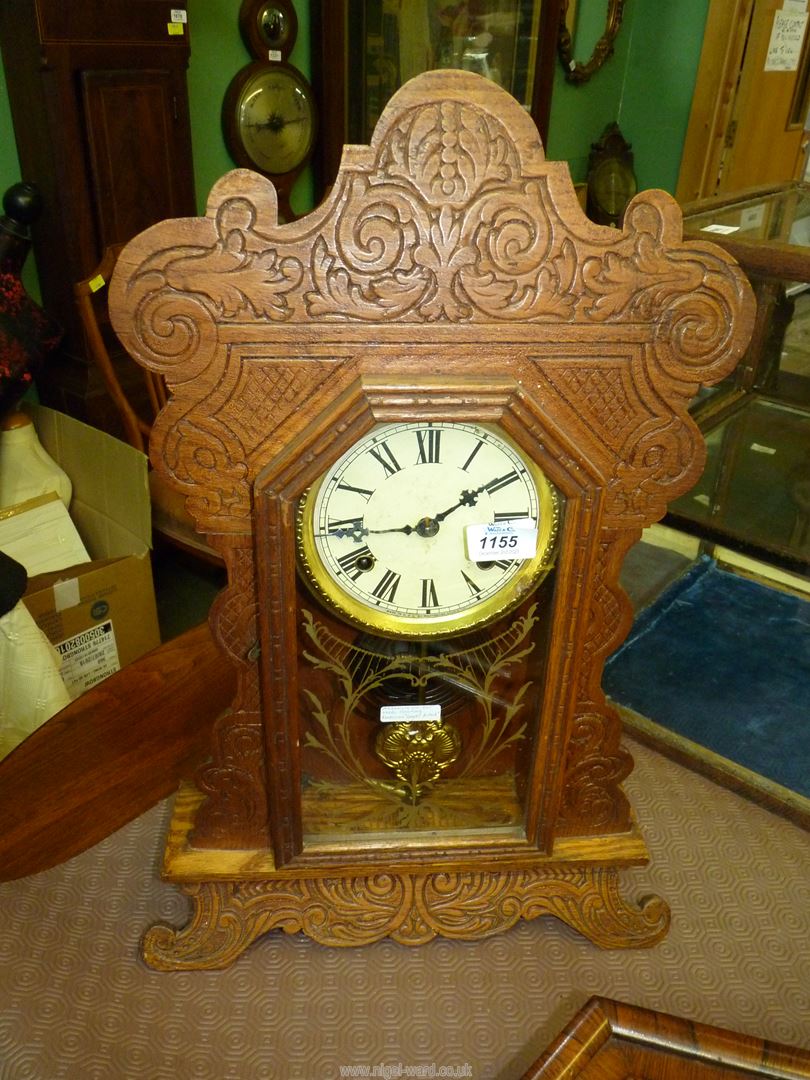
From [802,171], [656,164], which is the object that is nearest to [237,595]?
[656,164]

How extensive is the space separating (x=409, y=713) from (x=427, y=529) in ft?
0.75

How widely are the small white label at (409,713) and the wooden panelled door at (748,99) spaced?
337cm

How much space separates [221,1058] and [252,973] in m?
0.09

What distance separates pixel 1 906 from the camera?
0.93m

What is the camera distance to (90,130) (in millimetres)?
1856

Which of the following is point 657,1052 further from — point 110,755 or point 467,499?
point 110,755

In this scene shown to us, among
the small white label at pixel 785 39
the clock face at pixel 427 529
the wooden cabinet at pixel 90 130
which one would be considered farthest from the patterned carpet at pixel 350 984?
the small white label at pixel 785 39

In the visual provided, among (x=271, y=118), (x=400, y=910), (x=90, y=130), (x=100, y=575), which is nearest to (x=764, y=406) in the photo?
(x=400, y=910)

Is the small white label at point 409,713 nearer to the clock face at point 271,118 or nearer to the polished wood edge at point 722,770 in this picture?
the polished wood edge at point 722,770

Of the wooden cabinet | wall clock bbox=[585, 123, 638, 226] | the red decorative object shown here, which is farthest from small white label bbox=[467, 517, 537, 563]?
wall clock bbox=[585, 123, 638, 226]

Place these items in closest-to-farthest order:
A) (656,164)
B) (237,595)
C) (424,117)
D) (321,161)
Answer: (424,117) → (237,595) → (321,161) → (656,164)

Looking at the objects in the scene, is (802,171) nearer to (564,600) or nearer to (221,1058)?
(564,600)

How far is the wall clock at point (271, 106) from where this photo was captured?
239 centimetres

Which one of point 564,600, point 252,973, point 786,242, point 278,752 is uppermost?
point 786,242
